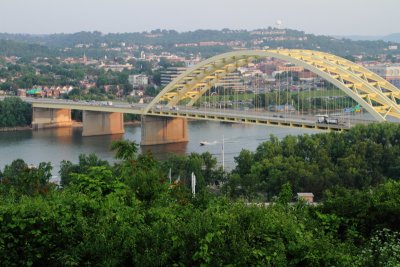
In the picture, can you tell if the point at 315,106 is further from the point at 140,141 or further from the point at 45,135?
the point at 45,135

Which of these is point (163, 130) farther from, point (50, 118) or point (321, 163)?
point (321, 163)

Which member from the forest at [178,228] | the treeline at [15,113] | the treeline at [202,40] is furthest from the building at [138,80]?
the forest at [178,228]

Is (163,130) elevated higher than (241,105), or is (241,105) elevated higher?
(241,105)

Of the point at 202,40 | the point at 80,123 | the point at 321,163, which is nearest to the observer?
the point at 321,163

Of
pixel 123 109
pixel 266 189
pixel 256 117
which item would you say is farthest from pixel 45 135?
pixel 266 189

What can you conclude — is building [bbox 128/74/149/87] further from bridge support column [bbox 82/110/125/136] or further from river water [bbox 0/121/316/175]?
bridge support column [bbox 82/110/125/136]

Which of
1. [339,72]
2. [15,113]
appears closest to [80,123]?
[15,113]

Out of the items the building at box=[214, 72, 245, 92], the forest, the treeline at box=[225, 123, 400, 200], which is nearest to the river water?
the treeline at box=[225, 123, 400, 200]

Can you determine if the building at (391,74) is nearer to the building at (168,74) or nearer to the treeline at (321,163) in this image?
the building at (168,74)
